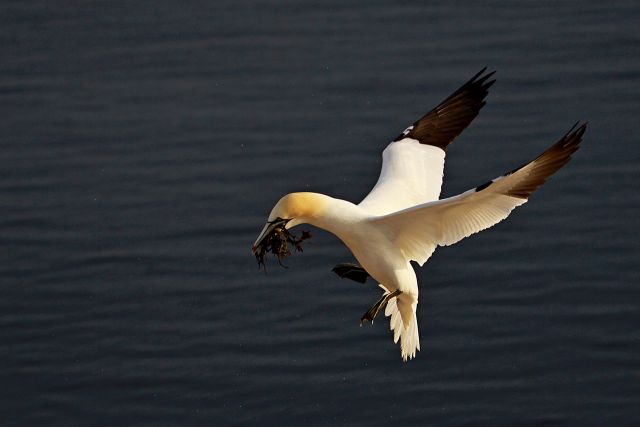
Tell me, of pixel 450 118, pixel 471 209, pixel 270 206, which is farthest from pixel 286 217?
pixel 270 206

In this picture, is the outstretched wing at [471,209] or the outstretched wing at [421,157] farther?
the outstretched wing at [421,157]

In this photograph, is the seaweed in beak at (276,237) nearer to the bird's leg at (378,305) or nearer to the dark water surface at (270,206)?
the bird's leg at (378,305)

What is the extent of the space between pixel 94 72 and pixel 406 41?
291cm

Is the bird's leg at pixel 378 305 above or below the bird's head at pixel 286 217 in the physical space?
below

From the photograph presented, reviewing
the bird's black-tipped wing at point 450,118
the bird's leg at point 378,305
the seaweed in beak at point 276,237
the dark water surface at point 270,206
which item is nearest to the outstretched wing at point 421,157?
the bird's black-tipped wing at point 450,118

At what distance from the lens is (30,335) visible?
11836 mm

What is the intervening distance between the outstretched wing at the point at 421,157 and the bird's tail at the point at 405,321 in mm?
534

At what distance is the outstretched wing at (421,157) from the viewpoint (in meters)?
9.92

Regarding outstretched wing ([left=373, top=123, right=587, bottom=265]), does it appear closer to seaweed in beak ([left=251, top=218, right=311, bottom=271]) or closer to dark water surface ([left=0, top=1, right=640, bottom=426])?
seaweed in beak ([left=251, top=218, right=311, bottom=271])

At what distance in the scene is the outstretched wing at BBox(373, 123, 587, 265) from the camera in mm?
8695

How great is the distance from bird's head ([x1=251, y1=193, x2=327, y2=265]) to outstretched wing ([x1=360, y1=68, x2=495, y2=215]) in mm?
718

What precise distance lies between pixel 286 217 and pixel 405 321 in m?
1.34

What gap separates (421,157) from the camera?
10.5 m

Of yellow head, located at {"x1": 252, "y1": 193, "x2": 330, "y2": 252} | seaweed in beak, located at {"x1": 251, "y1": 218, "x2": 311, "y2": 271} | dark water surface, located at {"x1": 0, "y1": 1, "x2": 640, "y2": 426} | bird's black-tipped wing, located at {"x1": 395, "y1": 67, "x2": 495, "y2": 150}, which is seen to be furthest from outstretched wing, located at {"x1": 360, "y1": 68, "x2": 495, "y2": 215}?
dark water surface, located at {"x1": 0, "y1": 1, "x2": 640, "y2": 426}
